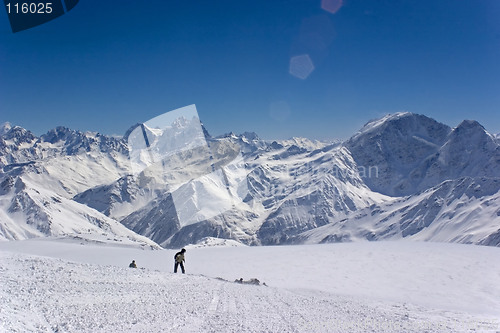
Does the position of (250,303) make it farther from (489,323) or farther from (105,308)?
(489,323)

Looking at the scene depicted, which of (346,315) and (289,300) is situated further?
(289,300)

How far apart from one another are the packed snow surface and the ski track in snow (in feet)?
0.13

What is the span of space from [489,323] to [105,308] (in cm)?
1523

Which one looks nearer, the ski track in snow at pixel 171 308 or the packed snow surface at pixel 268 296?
the ski track in snow at pixel 171 308

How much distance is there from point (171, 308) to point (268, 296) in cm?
620

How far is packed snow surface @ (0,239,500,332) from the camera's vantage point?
12602 mm

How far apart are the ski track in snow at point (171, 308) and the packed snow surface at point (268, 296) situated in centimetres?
4

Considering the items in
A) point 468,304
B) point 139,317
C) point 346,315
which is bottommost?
point 468,304

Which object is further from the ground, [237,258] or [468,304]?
[237,258]

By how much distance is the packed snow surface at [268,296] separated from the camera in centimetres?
1260

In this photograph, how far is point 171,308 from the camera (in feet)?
47.1

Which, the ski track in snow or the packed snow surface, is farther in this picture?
the packed snow surface

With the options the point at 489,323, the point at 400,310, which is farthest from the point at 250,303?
the point at 489,323

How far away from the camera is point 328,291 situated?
2317 cm
